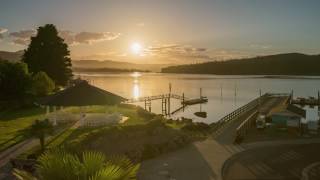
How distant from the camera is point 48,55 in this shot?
205 ft

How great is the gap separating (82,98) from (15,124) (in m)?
7.46

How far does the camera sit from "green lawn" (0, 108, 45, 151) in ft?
85.9

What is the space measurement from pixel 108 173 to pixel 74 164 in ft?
2.50

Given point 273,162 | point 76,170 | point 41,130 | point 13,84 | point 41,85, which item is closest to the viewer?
point 76,170

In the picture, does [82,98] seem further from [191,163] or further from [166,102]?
[166,102]

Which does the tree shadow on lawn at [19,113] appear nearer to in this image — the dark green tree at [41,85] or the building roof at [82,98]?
the dark green tree at [41,85]

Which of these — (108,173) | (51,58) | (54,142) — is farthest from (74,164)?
(51,58)

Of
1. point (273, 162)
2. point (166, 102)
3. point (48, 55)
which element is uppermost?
point (48, 55)

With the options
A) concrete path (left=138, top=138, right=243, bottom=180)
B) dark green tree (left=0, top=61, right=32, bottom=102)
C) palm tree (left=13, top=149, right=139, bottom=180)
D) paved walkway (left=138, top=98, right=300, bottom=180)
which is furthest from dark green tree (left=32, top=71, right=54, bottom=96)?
palm tree (left=13, top=149, right=139, bottom=180)

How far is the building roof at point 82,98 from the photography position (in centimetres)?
3019

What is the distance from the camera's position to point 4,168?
66.3ft

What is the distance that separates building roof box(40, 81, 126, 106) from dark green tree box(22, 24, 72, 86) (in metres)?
32.9

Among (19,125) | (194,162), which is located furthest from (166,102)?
(194,162)

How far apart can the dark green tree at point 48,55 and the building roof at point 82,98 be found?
32888mm
